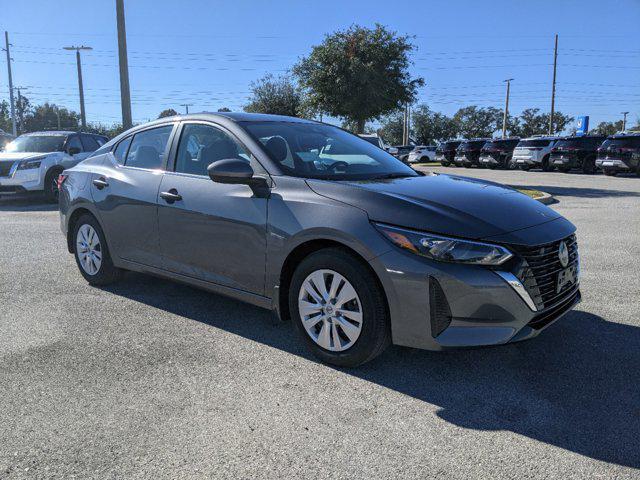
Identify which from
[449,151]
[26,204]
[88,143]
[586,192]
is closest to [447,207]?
[26,204]

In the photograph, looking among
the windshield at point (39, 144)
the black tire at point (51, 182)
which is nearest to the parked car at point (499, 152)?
the windshield at point (39, 144)

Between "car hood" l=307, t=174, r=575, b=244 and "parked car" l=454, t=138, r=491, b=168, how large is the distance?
29810 millimetres

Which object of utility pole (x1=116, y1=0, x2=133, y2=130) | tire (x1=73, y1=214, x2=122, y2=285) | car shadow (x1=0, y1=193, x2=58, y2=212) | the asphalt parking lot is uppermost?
utility pole (x1=116, y1=0, x2=133, y2=130)

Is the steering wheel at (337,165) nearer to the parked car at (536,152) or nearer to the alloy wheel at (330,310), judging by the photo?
the alloy wheel at (330,310)

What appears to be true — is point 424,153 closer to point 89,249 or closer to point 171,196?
point 89,249

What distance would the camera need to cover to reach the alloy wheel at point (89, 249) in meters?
5.20

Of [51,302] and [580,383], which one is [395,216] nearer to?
[580,383]

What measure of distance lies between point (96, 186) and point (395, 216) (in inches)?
124

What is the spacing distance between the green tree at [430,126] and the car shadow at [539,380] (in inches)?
3340

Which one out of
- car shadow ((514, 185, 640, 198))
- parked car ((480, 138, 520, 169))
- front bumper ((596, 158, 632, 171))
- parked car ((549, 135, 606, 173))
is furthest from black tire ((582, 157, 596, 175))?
car shadow ((514, 185, 640, 198))

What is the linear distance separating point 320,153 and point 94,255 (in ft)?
8.30

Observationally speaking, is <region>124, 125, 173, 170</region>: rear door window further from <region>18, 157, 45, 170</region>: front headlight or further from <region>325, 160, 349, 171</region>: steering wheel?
<region>18, 157, 45, 170</region>: front headlight

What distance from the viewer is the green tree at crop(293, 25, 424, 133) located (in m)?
20.7

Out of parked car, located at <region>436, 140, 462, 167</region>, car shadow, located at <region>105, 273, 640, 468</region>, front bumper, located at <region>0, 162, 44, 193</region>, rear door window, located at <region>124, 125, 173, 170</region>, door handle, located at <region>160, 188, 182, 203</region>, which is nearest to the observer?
car shadow, located at <region>105, 273, 640, 468</region>
